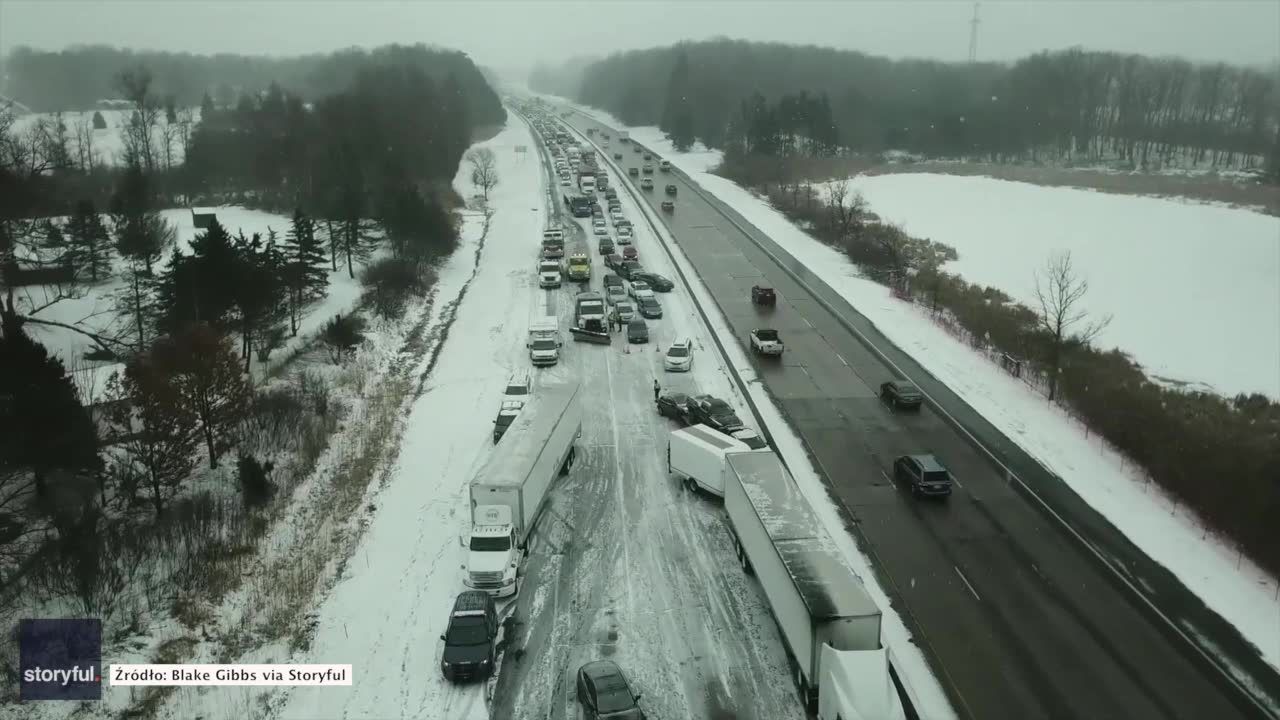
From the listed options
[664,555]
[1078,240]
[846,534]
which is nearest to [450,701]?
[664,555]

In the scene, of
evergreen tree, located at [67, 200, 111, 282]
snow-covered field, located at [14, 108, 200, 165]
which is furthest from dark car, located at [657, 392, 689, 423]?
snow-covered field, located at [14, 108, 200, 165]

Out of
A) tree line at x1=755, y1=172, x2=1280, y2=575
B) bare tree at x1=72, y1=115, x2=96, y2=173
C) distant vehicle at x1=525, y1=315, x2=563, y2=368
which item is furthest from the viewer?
bare tree at x1=72, y1=115, x2=96, y2=173

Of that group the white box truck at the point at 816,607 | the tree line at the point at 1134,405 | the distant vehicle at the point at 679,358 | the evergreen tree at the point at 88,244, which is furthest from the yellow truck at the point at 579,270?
the white box truck at the point at 816,607

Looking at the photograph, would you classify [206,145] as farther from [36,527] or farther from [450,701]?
[450,701]

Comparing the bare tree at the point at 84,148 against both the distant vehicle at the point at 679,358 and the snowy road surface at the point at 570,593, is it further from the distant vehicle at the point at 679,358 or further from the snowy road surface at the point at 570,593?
the snowy road surface at the point at 570,593

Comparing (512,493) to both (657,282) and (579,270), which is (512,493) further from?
(579,270)

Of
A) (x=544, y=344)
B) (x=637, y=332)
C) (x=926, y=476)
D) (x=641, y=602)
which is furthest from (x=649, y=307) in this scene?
(x=641, y=602)
